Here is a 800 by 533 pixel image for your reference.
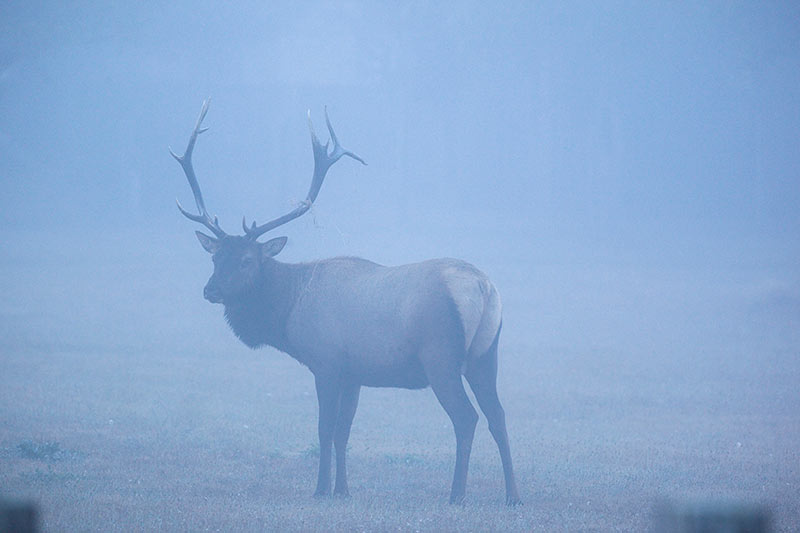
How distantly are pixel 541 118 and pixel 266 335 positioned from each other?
3446 inches

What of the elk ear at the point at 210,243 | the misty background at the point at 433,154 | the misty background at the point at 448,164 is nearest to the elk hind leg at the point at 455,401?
the elk ear at the point at 210,243

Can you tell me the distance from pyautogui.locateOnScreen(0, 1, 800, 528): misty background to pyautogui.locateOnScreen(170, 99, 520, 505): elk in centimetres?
1015

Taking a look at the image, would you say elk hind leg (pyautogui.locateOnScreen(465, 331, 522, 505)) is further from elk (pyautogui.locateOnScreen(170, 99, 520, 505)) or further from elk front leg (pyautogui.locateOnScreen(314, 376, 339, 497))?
elk front leg (pyautogui.locateOnScreen(314, 376, 339, 497))

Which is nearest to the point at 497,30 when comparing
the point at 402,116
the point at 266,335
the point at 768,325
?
the point at 402,116

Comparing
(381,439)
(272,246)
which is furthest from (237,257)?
(381,439)

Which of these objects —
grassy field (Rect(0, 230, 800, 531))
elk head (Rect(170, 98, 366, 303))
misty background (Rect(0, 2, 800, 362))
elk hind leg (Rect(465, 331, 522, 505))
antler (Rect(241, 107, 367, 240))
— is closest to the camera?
grassy field (Rect(0, 230, 800, 531))

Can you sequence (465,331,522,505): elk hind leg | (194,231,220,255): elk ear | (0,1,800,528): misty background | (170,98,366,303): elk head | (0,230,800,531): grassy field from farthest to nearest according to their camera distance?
(0,1,800,528): misty background < (194,231,220,255): elk ear < (170,98,366,303): elk head < (465,331,522,505): elk hind leg < (0,230,800,531): grassy field

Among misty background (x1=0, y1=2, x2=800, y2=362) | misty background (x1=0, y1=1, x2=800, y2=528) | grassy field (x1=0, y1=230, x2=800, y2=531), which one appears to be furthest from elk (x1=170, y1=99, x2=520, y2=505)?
misty background (x1=0, y1=2, x2=800, y2=362)

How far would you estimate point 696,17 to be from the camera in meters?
120

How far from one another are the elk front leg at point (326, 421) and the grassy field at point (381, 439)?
358 millimetres

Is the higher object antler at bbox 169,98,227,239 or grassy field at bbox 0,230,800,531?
antler at bbox 169,98,227,239

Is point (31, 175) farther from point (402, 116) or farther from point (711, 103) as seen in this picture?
point (711, 103)

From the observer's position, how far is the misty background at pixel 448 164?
3634cm

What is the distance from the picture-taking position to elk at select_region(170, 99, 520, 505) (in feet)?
30.2
